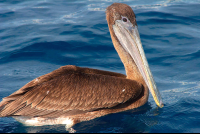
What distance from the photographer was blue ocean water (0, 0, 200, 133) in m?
5.65

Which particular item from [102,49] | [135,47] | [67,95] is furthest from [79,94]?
[102,49]

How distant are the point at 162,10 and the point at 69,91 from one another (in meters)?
7.43

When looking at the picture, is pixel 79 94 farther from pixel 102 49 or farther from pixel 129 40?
pixel 102 49

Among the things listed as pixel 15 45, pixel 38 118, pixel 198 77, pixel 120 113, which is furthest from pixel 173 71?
pixel 15 45

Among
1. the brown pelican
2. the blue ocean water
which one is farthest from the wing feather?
the blue ocean water

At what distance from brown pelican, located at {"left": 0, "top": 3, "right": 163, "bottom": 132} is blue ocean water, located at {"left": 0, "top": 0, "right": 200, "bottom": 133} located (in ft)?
0.60

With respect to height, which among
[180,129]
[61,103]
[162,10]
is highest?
[162,10]

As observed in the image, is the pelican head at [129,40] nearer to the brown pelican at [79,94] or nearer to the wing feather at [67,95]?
the brown pelican at [79,94]

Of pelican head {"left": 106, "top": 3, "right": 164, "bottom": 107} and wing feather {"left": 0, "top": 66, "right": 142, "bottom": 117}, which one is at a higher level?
pelican head {"left": 106, "top": 3, "right": 164, "bottom": 107}

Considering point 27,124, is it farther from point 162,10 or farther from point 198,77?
point 162,10

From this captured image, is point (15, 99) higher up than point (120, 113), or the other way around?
point (15, 99)

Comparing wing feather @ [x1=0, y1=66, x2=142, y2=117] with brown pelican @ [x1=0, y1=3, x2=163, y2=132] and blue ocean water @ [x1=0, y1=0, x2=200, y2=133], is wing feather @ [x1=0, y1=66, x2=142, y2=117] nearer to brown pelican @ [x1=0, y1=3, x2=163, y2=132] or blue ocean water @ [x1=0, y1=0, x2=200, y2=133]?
brown pelican @ [x1=0, y1=3, x2=163, y2=132]

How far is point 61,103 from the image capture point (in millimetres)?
5496

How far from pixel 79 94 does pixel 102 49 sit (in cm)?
371
